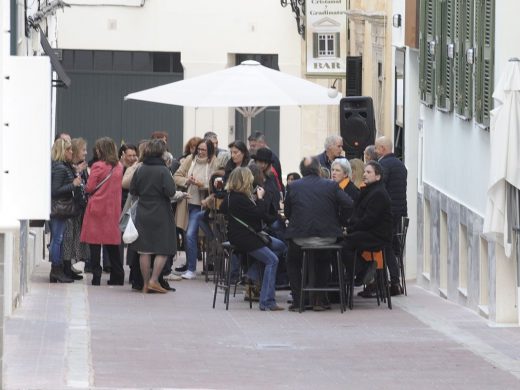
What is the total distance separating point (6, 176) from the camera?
1017 cm

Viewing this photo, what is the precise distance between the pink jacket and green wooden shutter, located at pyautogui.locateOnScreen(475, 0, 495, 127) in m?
4.68

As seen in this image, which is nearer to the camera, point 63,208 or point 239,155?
point 63,208

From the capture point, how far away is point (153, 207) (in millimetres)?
19406

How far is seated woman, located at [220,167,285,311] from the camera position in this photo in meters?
17.7

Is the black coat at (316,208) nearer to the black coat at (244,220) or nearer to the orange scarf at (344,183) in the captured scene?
the black coat at (244,220)

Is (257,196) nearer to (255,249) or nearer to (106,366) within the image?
(255,249)

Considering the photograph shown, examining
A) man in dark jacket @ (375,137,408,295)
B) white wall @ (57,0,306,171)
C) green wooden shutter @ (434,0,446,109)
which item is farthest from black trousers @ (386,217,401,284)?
white wall @ (57,0,306,171)

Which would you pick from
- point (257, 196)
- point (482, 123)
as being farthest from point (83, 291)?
point (482, 123)

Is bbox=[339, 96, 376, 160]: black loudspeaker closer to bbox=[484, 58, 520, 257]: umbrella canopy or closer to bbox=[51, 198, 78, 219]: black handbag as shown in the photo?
bbox=[51, 198, 78, 219]: black handbag

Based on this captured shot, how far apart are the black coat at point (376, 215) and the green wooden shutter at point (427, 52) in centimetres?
379

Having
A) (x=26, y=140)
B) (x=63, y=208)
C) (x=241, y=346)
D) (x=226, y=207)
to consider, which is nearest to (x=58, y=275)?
(x=63, y=208)

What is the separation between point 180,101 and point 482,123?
614 centimetres

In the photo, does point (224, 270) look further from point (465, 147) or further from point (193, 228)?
point (465, 147)

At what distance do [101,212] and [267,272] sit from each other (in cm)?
314
